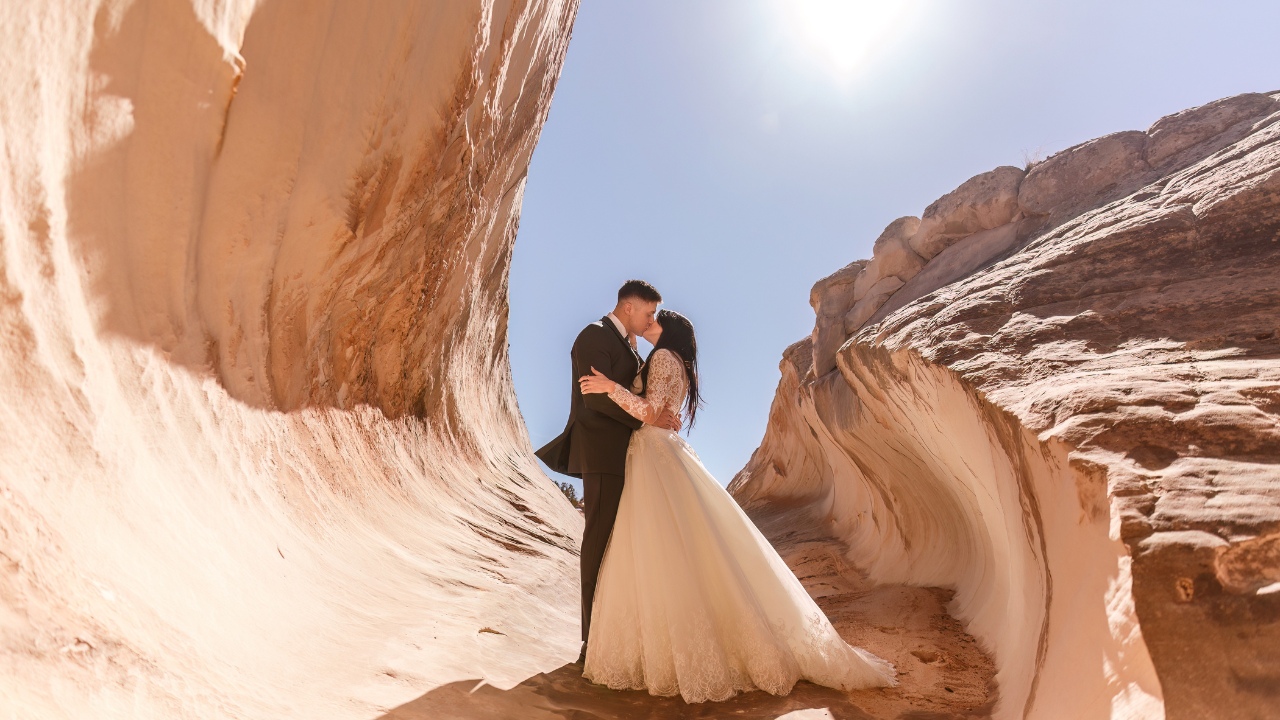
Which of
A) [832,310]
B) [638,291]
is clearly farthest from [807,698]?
[832,310]

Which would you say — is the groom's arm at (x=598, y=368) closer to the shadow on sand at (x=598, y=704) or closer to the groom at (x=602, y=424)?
the groom at (x=602, y=424)

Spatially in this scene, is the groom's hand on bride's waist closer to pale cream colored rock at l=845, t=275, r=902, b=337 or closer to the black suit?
the black suit

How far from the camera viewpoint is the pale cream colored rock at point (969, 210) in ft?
19.0

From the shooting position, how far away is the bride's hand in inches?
121

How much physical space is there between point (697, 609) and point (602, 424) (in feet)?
3.12

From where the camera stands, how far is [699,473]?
9.90ft

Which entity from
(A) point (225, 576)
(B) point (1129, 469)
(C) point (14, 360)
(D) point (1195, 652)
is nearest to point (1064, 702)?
(D) point (1195, 652)

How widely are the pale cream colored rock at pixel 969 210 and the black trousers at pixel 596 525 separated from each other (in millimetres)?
4566

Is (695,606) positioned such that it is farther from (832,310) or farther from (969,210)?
(832,310)

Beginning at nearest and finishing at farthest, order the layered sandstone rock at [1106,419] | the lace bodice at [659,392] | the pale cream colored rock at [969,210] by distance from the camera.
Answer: the layered sandstone rock at [1106,419]
the lace bodice at [659,392]
the pale cream colored rock at [969,210]

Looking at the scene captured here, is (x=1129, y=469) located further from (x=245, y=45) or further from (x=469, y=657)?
(x=245, y=45)

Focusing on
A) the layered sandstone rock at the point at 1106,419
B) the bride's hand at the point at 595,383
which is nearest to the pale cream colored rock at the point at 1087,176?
the layered sandstone rock at the point at 1106,419

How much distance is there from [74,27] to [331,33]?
1.54 meters

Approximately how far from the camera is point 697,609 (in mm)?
2703
